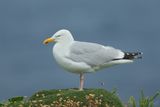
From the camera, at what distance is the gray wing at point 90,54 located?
7.74 m

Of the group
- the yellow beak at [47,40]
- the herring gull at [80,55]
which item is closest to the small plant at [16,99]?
the herring gull at [80,55]

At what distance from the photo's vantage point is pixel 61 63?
7785 mm

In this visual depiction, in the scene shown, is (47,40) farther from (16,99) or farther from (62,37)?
(16,99)

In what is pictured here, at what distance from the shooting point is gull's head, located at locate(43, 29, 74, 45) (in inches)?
309

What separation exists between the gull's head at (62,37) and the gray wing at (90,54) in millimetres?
132

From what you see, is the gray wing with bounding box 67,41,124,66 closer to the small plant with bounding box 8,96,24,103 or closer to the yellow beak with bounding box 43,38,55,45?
the yellow beak with bounding box 43,38,55,45

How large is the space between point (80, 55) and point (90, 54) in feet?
0.54

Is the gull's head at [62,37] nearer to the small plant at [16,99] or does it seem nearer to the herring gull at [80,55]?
the herring gull at [80,55]

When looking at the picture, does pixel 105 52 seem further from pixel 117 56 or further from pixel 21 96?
pixel 21 96

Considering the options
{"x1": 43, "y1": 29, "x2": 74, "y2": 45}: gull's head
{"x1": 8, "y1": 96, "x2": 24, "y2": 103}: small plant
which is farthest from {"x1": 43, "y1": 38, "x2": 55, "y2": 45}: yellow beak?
{"x1": 8, "y1": 96, "x2": 24, "y2": 103}: small plant

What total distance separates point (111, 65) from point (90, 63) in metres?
0.39

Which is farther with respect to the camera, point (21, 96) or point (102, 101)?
point (21, 96)

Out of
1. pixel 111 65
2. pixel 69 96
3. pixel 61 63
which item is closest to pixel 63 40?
pixel 61 63

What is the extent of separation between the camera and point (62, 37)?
788 centimetres
